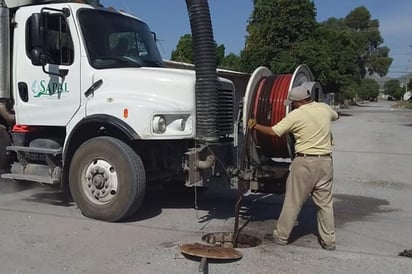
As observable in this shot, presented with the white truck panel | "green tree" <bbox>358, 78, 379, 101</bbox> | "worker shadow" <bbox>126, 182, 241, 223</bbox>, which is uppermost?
"green tree" <bbox>358, 78, 379, 101</bbox>

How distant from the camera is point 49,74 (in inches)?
312

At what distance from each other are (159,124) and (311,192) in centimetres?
204

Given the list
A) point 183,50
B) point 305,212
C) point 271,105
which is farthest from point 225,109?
point 183,50

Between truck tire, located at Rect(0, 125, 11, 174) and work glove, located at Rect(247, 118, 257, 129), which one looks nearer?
work glove, located at Rect(247, 118, 257, 129)

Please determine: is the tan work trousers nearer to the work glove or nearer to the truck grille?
the work glove

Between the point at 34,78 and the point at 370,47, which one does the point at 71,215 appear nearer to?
the point at 34,78

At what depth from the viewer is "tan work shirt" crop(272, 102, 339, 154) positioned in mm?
6426

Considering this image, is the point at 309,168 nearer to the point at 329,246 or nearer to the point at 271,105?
the point at 329,246

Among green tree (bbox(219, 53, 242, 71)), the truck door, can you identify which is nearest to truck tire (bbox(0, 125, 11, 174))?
the truck door

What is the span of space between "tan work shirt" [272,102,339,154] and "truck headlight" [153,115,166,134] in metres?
1.44

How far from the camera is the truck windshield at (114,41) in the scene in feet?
25.4

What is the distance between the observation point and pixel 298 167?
6.44 meters

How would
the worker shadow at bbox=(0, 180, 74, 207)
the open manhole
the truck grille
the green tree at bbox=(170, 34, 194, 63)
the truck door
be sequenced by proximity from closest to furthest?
the open manhole, the truck grille, the truck door, the worker shadow at bbox=(0, 180, 74, 207), the green tree at bbox=(170, 34, 194, 63)

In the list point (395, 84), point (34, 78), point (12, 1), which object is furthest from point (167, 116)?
point (395, 84)
